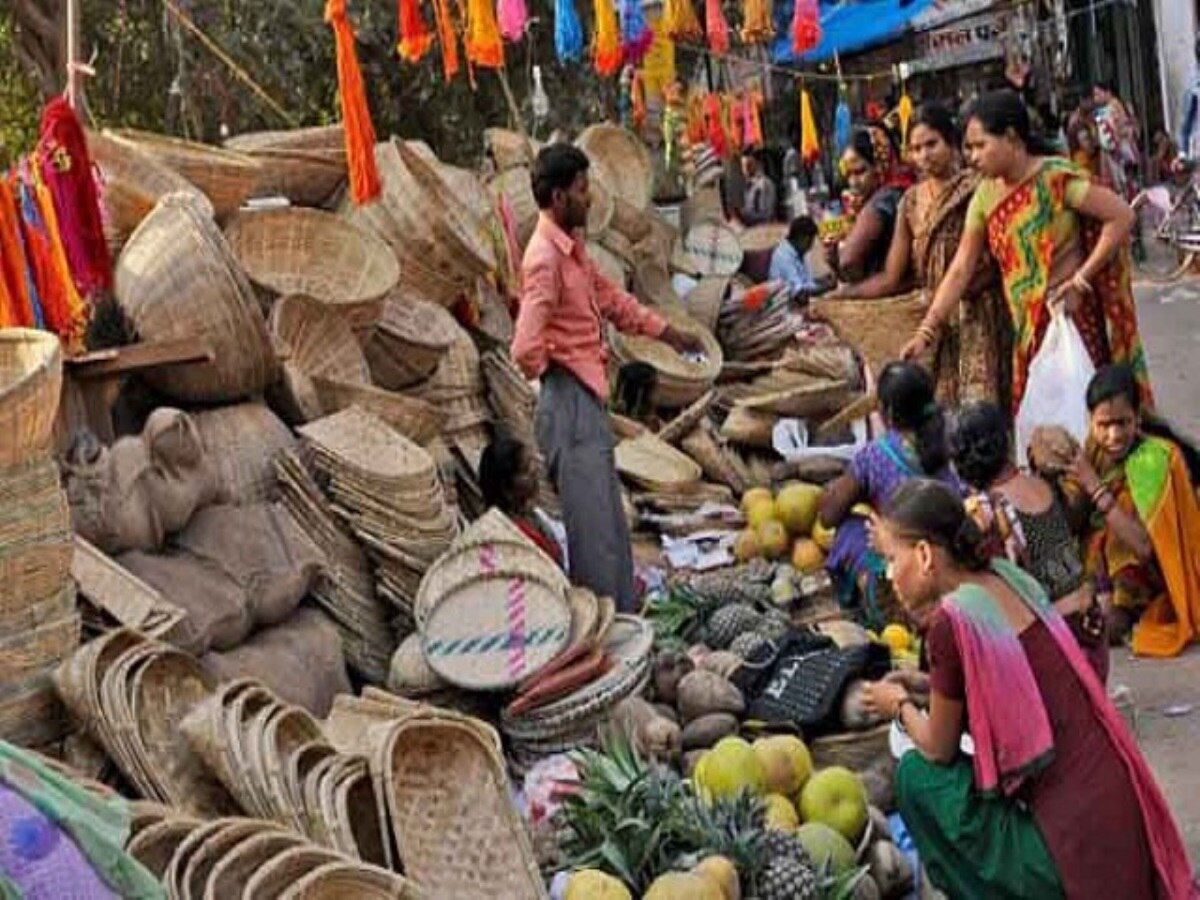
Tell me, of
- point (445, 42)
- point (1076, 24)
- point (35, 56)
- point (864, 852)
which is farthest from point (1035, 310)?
point (1076, 24)

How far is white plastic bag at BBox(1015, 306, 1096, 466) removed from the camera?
6238 mm

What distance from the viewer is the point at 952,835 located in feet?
12.4

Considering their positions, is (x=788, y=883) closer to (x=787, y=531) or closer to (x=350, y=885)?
(x=350, y=885)

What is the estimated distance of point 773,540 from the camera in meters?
7.48

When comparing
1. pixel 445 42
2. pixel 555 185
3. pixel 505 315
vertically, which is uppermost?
pixel 445 42

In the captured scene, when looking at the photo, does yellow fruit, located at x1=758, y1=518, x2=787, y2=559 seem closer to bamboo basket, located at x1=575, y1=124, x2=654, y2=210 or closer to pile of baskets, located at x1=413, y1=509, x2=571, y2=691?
pile of baskets, located at x1=413, y1=509, x2=571, y2=691

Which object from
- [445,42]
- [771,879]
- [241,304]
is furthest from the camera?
[445,42]

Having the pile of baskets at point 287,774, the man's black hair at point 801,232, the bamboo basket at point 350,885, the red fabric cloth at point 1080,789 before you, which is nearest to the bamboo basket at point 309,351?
the pile of baskets at point 287,774

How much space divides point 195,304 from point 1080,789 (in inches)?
131

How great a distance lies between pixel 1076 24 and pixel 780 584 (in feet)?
52.9

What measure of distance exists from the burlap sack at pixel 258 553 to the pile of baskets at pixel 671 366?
3918 mm

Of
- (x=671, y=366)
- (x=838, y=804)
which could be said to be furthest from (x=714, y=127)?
(x=838, y=804)

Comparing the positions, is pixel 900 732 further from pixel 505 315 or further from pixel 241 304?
pixel 505 315

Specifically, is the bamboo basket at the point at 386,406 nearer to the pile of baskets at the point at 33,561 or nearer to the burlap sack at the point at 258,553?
the burlap sack at the point at 258,553
